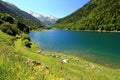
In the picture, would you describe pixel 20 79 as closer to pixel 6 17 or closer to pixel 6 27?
pixel 6 27

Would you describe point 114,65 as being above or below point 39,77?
below

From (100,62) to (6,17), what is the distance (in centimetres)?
9775

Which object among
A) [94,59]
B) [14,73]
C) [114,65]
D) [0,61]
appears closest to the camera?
[14,73]

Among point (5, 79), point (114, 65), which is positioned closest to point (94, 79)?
point (5, 79)

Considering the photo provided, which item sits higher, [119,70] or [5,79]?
[5,79]

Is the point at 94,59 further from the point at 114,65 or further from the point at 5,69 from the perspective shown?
the point at 5,69

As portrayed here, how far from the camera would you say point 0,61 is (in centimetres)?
816

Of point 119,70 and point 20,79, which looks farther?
point 119,70

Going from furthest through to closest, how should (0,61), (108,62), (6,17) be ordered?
1. (6,17)
2. (108,62)
3. (0,61)

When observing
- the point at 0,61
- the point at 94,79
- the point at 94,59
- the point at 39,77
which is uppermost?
the point at 0,61

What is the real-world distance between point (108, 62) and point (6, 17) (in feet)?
324

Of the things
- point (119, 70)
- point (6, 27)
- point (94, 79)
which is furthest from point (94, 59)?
point (6, 27)

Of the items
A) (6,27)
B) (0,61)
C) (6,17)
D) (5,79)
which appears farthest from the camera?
(6,17)

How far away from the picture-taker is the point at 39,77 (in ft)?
24.6
